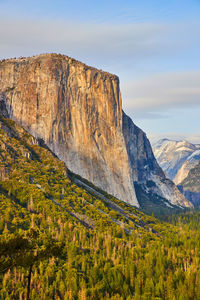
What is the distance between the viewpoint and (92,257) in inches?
5079

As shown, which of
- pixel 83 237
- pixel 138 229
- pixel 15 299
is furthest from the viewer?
pixel 138 229

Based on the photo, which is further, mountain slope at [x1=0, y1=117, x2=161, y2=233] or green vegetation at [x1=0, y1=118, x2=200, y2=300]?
mountain slope at [x1=0, y1=117, x2=161, y2=233]

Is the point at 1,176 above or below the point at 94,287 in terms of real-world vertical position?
above

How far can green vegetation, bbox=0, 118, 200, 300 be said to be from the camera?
106 m

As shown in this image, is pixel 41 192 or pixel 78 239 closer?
pixel 78 239

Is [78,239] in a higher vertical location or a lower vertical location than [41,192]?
lower

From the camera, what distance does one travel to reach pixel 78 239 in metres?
140

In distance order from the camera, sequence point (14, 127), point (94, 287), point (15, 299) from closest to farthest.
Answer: point (15, 299) → point (94, 287) → point (14, 127)

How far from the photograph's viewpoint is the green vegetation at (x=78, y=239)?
106438 millimetres

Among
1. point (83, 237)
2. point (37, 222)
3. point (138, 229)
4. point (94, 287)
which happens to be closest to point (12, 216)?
point (37, 222)

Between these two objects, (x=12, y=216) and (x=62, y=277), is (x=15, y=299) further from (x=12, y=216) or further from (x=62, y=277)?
(x=12, y=216)

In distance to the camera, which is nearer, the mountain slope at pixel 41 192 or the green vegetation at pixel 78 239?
the green vegetation at pixel 78 239

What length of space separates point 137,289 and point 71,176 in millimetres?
93881

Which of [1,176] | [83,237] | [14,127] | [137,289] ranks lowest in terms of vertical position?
[137,289]
